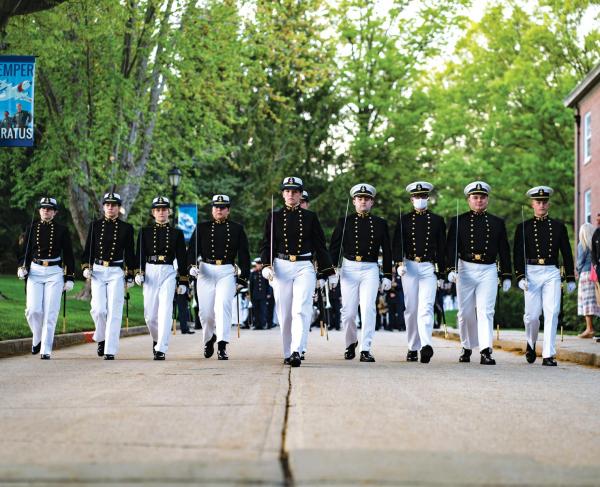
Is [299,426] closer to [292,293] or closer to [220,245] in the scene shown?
[292,293]

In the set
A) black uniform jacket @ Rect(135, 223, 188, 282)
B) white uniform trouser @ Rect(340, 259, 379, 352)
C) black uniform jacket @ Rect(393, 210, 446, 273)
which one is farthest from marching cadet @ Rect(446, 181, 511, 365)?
black uniform jacket @ Rect(135, 223, 188, 282)

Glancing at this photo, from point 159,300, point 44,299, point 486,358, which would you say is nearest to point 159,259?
point 159,300

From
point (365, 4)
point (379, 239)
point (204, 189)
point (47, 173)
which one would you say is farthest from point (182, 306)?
point (365, 4)

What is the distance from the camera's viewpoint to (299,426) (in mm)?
8055

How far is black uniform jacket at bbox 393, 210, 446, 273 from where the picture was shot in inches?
614

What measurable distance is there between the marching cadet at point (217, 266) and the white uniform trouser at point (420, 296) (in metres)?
2.11

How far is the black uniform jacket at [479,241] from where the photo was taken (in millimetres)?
15391

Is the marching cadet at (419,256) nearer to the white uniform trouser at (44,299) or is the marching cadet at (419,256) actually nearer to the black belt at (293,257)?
the black belt at (293,257)

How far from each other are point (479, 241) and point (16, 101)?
6.72 meters

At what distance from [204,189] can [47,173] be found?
18.2 meters

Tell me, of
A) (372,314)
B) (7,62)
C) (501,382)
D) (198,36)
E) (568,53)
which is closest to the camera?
(501,382)

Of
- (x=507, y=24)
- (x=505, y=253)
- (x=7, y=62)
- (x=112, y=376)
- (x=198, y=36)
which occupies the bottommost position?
(x=112, y=376)

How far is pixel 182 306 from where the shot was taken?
91.5 feet

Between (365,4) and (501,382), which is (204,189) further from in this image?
(501,382)
